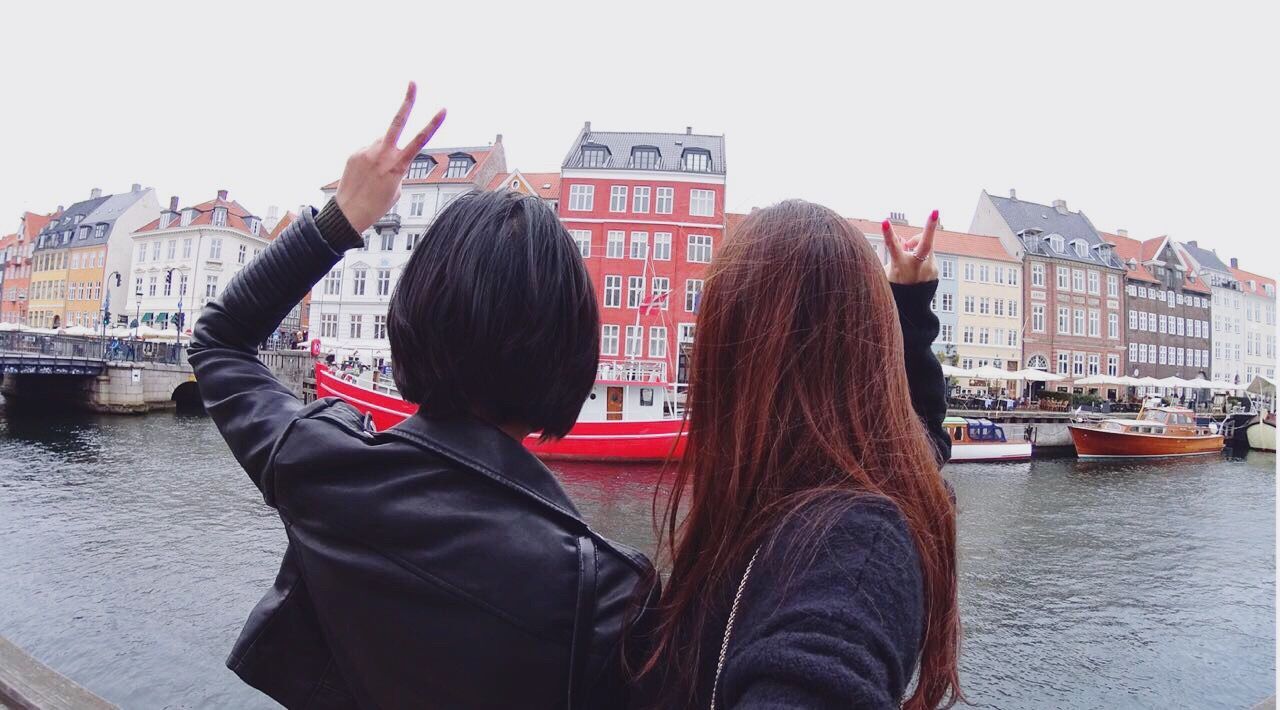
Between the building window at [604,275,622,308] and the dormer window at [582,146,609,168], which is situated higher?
the dormer window at [582,146,609,168]

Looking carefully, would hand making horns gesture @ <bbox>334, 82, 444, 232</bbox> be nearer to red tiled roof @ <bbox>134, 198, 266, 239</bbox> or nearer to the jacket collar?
the jacket collar

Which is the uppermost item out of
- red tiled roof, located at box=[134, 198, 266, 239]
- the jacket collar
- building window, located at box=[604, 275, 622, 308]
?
red tiled roof, located at box=[134, 198, 266, 239]

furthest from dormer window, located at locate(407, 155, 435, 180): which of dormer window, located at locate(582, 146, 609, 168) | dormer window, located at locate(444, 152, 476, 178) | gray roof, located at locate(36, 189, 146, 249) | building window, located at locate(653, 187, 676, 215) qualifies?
gray roof, located at locate(36, 189, 146, 249)

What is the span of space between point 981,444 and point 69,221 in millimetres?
74926

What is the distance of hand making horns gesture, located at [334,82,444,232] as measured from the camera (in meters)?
1.21

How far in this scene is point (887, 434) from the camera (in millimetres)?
1028

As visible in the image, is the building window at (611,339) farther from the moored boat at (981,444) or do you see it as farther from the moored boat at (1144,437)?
the moored boat at (1144,437)

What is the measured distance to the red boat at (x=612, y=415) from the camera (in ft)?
72.1

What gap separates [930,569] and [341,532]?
0.83 m

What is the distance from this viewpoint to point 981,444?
26844 millimetres

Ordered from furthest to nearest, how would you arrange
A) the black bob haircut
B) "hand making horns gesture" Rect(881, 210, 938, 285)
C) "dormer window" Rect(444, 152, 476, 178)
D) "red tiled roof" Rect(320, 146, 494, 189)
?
"dormer window" Rect(444, 152, 476, 178) < "red tiled roof" Rect(320, 146, 494, 189) < "hand making horns gesture" Rect(881, 210, 938, 285) < the black bob haircut

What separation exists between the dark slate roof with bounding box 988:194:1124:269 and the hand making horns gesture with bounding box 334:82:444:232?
54.8m

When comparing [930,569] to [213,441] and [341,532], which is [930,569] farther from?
[213,441]

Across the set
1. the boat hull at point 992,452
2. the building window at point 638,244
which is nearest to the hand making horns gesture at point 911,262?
the boat hull at point 992,452
